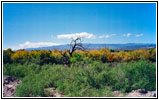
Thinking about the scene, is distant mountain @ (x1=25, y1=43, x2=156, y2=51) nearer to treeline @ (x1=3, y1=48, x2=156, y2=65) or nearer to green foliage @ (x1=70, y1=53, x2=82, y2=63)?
treeline @ (x1=3, y1=48, x2=156, y2=65)

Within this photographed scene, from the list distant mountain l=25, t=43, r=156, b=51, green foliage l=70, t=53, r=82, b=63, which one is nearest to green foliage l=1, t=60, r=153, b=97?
green foliage l=70, t=53, r=82, b=63

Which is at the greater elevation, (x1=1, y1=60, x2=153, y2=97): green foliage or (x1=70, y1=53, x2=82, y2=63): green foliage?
(x1=70, y1=53, x2=82, y2=63): green foliage

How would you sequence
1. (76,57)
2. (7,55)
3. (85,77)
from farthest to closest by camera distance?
(76,57) → (7,55) → (85,77)

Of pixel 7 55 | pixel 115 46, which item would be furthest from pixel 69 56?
pixel 7 55

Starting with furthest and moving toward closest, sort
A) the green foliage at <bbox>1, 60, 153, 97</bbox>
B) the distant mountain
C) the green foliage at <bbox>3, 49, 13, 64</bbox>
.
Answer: the distant mountain < the green foliage at <bbox>3, 49, 13, 64</bbox> < the green foliage at <bbox>1, 60, 153, 97</bbox>

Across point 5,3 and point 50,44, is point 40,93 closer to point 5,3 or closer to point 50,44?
point 50,44

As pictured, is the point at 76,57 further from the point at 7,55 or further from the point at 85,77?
the point at 7,55

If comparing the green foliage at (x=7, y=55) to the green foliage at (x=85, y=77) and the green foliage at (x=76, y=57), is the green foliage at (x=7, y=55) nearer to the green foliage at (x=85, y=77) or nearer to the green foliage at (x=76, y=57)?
the green foliage at (x=85, y=77)

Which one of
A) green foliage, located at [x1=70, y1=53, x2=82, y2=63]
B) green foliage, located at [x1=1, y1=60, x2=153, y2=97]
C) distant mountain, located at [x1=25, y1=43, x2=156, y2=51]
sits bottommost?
green foliage, located at [x1=1, y1=60, x2=153, y2=97]

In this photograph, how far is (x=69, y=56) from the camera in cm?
666

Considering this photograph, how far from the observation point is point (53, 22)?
6520 mm

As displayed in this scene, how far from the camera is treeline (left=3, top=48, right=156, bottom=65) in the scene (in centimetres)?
658

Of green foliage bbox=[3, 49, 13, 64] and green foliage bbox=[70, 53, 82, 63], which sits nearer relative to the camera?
green foliage bbox=[3, 49, 13, 64]

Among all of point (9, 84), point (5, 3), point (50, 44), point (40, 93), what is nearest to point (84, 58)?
point (50, 44)
